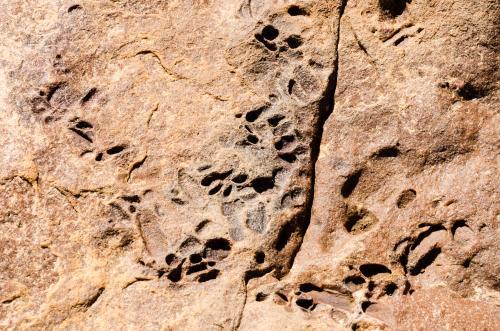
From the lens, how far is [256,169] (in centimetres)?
163

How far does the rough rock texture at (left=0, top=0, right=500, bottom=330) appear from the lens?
161 centimetres

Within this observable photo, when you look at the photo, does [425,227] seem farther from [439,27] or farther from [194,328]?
[194,328]

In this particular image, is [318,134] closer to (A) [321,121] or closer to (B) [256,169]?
(A) [321,121]

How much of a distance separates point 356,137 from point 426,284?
0.39 m

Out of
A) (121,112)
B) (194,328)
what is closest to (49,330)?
(194,328)

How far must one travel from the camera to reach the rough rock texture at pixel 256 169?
63.2 inches

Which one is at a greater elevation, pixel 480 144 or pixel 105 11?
pixel 105 11

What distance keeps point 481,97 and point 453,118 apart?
82 mm

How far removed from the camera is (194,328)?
1.62 metres

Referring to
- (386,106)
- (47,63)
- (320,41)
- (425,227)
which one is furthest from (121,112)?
(425,227)

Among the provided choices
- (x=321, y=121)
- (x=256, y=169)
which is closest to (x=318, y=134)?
(x=321, y=121)

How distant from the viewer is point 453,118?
5.27 feet

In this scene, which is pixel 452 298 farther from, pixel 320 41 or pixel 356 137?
pixel 320 41

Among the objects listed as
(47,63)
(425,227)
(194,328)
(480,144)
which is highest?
(47,63)
